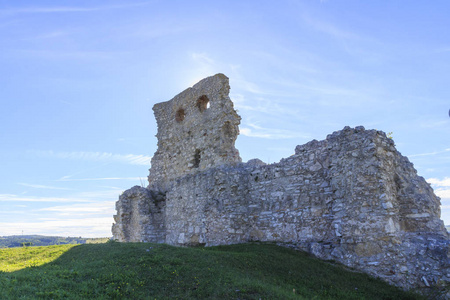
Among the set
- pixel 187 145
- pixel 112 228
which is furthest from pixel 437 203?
pixel 112 228

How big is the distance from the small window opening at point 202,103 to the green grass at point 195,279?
32.7ft

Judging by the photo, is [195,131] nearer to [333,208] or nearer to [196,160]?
[196,160]

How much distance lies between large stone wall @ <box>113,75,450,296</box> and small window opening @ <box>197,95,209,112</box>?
347 centimetres

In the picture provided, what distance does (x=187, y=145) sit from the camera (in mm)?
19219

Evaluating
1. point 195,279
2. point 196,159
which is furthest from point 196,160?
point 195,279

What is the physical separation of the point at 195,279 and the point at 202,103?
12527 mm

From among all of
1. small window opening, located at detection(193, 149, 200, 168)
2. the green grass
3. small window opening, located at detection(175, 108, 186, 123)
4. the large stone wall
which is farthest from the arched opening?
the green grass

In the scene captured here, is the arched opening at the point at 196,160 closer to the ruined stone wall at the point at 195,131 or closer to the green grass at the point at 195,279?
the ruined stone wall at the point at 195,131

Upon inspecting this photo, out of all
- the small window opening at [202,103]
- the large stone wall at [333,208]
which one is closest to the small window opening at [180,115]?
the small window opening at [202,103]

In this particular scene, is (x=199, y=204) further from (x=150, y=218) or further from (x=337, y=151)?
(x=337, y=151)

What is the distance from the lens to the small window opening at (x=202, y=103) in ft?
62.2

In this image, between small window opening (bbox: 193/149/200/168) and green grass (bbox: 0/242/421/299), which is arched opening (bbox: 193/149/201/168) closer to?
small window opening (bbox: 193/149/200/168)

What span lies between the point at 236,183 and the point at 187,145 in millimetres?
6351

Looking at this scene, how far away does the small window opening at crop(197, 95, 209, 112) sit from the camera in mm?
18953
